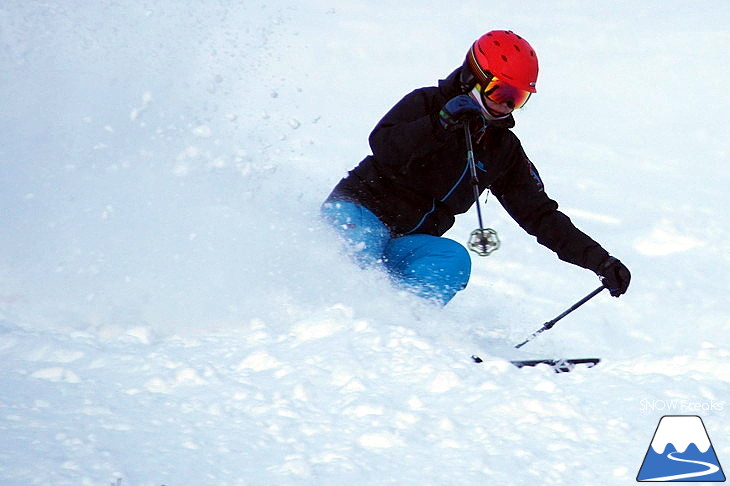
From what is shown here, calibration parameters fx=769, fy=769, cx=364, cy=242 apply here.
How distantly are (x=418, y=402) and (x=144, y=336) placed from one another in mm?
1309

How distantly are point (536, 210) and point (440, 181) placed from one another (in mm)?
613

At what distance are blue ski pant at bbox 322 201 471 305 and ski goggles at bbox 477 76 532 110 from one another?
0.86 meters

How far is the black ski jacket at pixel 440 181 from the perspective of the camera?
4.33m

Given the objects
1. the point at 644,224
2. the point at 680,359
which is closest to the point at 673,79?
the point at 644,224

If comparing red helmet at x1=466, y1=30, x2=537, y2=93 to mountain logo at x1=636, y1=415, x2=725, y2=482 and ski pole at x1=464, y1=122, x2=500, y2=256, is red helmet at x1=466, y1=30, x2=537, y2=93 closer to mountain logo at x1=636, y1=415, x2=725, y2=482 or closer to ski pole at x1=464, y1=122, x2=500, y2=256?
ski pole at x1=464, y1=122, x2=500, y2=256

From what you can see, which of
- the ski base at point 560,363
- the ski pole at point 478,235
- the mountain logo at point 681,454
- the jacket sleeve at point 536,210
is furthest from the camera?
the jacket sleeve at point 536,210

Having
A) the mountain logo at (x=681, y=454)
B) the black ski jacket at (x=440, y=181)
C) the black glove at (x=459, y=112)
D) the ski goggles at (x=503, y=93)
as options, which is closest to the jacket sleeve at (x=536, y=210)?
the black ski jacket at (x=440, y=181)

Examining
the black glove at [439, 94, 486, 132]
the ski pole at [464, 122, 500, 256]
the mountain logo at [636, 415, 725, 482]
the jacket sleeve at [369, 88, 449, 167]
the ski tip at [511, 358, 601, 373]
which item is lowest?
the mountain logo at [636, 415, 725, 482]

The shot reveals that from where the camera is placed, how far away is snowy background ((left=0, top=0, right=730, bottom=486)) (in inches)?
100

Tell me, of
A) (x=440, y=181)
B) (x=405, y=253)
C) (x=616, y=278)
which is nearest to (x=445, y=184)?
(x=440, y=181)

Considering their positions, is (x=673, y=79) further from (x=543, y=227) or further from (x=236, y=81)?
(x=543, y=227)

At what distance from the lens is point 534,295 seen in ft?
19.3

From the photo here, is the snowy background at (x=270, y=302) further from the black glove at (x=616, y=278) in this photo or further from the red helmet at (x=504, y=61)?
the red helmet at (x=504, y=61)

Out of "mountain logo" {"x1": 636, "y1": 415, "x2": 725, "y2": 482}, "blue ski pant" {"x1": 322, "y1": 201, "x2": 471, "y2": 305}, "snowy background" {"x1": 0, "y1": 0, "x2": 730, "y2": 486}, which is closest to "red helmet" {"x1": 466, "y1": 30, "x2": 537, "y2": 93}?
"blue ski pant" {"x1": 322, "y1": 201, "x2": 471, "y2": 305}
